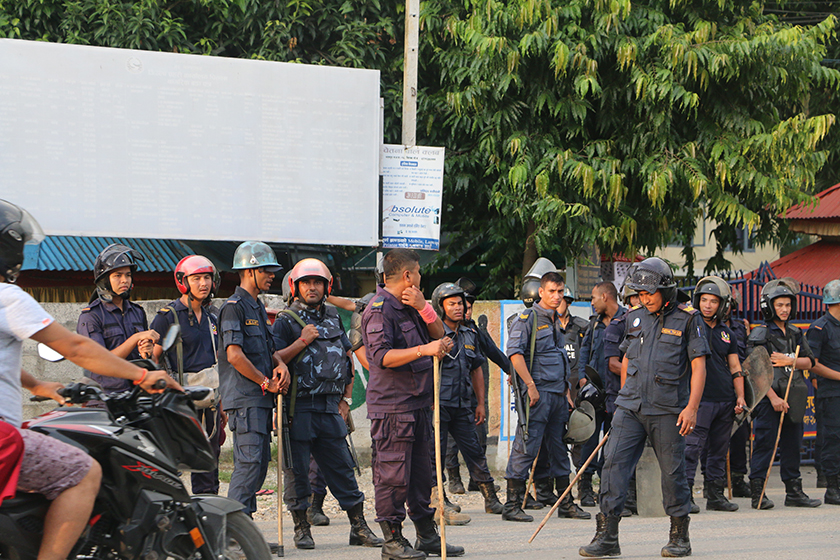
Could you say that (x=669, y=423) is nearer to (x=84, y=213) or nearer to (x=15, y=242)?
(x=15, y=242)

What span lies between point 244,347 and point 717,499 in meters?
4.76

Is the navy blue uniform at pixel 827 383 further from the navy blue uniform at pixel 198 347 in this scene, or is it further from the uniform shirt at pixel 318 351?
the navy blue uniform at pixel 198 347

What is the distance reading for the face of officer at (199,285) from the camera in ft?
21.7

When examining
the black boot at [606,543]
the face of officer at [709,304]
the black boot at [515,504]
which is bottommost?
the black boot at [515,504]

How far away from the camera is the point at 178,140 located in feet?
32.9

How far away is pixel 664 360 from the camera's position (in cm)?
620

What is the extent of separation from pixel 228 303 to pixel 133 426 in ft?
8.13

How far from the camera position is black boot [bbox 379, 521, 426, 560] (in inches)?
221

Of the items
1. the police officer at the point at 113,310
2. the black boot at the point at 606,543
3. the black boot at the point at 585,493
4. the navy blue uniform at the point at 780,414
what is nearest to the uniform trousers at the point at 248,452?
the police officer at the point at 113,310

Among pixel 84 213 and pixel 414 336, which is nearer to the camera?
pixel 414 336

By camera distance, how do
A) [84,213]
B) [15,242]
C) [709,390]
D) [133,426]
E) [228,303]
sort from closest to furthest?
[15,242]
[133,426]
[228,303]
[709,390]
[84,213]

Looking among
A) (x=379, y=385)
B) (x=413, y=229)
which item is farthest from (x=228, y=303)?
(x=413, y=229)

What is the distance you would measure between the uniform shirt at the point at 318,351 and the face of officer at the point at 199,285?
579 mm

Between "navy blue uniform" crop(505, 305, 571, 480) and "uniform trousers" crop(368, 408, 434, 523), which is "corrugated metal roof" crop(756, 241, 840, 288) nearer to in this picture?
"navy blue uniform" crop(505, 305, 571, 480)
